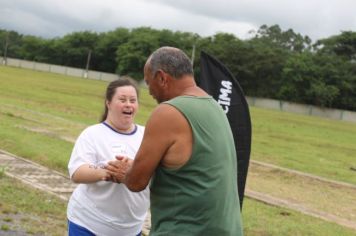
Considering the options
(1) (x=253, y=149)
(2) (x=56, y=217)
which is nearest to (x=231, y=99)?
(2) (x=56, y=217)

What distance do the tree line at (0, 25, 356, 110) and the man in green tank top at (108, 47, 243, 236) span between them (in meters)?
47.7

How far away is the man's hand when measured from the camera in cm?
315

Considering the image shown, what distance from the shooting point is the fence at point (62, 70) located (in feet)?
292

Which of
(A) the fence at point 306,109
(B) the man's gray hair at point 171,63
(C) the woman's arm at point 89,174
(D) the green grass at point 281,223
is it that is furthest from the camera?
(A) the fence at point 306,109

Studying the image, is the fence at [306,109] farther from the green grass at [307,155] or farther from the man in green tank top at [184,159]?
the man in green tank top at [184,159]

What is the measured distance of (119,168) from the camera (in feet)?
10.4

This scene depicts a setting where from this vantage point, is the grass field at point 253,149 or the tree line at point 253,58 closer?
the grass field at point 253,149

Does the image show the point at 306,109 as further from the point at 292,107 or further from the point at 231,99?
the point at 231,99

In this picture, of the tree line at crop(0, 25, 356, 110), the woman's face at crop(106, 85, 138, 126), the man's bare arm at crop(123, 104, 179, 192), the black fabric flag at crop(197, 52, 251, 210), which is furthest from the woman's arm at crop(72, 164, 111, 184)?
the tree line at crop(0, 25, 356, 110)

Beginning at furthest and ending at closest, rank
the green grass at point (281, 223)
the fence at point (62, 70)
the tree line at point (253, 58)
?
the fence at point (62, 70) < the tree line at point (253, 58) < the green grass at point (281, 223)

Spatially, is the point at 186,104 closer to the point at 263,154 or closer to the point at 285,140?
the point at 263,154

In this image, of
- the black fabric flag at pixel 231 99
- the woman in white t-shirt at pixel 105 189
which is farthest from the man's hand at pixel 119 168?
the black fabric flag at pixel 231 99

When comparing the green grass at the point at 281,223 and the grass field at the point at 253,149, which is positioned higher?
the green grass at the point at 281,223

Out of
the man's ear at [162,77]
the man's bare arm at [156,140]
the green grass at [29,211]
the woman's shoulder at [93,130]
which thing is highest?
the man's ear at [162,77]
